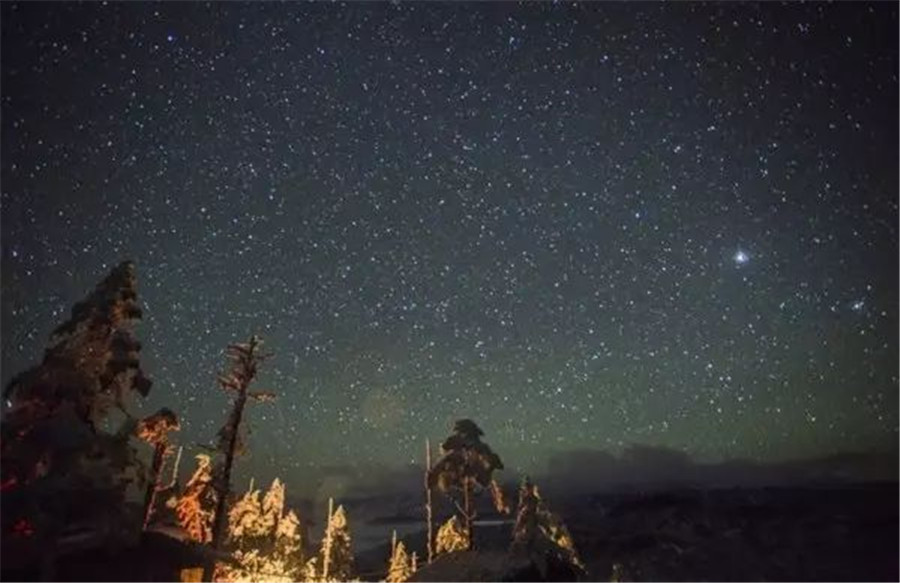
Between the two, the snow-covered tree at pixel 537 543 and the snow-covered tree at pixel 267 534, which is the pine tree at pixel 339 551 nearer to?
the snow-covered tree at pixel 267 534

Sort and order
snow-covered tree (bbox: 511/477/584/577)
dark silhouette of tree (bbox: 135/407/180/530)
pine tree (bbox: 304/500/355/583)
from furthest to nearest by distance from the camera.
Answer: pine tree (bbox: 304/500/355/583), dark silhouette of tree (bbox: 135/407/180/530), snow-covered tree (bbox: 511/477/584/577)

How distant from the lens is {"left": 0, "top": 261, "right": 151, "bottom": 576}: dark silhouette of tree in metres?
15.8

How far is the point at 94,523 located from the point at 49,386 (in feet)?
13.3

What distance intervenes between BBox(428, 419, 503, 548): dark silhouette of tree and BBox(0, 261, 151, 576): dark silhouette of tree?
17051 millimetres

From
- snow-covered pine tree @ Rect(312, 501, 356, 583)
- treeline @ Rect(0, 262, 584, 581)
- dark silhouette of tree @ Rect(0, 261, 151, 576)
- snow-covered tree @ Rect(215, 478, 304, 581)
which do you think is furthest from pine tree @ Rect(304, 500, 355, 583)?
dark silhouette of tree @ Rect(0, 261, 151, 576)

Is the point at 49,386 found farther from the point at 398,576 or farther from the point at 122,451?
the point at 398,576

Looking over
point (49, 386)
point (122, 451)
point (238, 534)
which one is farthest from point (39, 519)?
point (238, 534)

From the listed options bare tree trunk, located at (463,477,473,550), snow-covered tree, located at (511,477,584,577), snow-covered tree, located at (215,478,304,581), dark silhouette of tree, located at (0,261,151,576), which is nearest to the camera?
dark silhouette of tree, located at (0,261,151,576)

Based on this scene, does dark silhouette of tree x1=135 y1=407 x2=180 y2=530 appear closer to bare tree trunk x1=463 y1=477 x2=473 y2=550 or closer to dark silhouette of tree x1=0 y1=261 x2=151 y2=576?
dark silhouette of tree x1=0 y1=261 x2=151 y2=576

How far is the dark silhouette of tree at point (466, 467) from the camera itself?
32438 millimetres

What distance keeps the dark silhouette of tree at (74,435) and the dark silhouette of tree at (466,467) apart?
17051mm

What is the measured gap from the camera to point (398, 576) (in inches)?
1581

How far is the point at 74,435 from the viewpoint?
16562 millimetres

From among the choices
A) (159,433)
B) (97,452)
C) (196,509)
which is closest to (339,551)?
(196,509)
